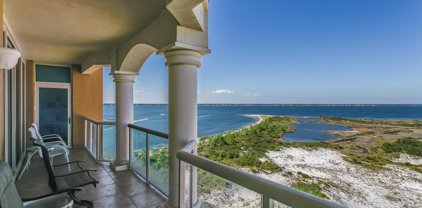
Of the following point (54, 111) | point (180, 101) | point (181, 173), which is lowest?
point (181, 173)

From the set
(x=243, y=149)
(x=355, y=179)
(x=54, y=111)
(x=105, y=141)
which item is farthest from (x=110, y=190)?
(x=243, y=149)

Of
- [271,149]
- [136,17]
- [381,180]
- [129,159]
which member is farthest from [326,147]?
[136,17]

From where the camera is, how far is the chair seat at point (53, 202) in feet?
5.69

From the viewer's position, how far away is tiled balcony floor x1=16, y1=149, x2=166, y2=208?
2.80 meters

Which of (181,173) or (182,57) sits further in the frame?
(182,57)

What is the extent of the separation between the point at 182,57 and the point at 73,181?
6.01 feet

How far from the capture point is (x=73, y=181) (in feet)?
7.75

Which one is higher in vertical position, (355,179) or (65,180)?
(65,180)

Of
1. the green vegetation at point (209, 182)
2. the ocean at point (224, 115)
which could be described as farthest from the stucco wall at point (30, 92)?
the ocean at point (224, 115)

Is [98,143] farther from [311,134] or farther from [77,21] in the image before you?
[311,134]

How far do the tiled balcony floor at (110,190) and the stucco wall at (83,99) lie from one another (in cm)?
211

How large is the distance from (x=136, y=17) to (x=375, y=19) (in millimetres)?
20200

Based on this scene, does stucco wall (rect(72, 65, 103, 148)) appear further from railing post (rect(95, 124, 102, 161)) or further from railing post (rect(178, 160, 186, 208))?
railing post (rect(178, 160, 186, 208))

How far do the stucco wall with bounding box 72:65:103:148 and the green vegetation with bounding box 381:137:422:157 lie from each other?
23.1m
